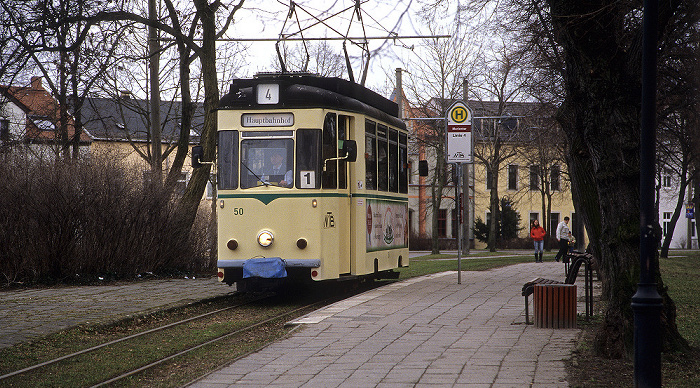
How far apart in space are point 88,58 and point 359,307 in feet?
20.5

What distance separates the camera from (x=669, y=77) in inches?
617

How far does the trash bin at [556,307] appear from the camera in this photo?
994 centimetres

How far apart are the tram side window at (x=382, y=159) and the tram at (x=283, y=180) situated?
1519mm

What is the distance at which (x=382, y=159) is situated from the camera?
615 inches

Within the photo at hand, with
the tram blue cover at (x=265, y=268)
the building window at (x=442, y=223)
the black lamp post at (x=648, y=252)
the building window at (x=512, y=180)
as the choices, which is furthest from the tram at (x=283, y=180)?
the building window at (x=512, y=180)

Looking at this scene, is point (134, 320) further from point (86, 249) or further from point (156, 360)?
point (86, 249)

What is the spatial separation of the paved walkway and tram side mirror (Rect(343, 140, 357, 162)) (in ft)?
7.67

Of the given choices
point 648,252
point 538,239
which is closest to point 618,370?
point 648,252

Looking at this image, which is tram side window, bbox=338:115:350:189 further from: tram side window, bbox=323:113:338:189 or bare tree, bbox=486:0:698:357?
bare tree, bbox=486:0:698:357

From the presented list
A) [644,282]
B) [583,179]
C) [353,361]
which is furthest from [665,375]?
[583,179]

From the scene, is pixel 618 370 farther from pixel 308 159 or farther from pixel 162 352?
pixel 308 159

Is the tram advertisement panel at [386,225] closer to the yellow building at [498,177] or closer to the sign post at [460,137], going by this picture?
the sign post at [460,137]

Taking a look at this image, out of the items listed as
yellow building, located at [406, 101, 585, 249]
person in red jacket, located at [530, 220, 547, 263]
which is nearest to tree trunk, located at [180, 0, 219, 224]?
person in red jacket, located at [530, 220, 547, 263]

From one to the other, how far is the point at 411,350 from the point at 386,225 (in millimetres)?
7576
